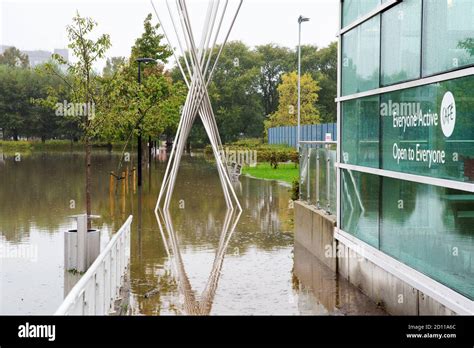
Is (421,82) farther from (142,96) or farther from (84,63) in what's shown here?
(142,96)

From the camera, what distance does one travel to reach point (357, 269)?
11859mm

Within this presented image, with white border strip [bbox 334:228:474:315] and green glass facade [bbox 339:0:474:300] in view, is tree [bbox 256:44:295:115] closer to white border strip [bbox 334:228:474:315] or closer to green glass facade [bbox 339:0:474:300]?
green glass facade [bbox 339:0:474:300]

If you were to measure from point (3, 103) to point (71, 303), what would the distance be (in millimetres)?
84321

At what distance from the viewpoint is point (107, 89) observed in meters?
17.6

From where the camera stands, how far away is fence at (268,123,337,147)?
53922mm

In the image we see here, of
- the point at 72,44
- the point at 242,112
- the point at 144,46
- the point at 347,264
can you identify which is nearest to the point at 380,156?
the point at 347,264

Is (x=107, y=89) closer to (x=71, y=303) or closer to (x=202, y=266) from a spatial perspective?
(x=202, y=266)

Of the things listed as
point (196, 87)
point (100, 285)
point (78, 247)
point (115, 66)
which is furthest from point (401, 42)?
point (115, 66)

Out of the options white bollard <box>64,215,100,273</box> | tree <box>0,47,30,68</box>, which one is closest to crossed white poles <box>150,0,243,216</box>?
white bollard <box>64,215,100,273</box>

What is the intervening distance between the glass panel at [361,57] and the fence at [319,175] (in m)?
1.49

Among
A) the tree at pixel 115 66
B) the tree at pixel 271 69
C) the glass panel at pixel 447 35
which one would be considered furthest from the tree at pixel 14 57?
the glass panel at pixel 447 35

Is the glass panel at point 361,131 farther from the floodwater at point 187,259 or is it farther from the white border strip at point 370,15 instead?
the floodwater at point 187,259

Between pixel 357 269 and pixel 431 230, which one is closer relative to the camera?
pixel 431 230

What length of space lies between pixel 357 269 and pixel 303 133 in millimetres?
51124
